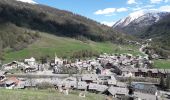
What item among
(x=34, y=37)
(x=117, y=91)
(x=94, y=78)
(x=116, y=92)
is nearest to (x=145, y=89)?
(x=117, y=91)

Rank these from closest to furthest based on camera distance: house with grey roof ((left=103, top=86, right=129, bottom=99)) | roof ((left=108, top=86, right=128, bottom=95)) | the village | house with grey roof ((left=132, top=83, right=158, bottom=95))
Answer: house with grey roof ((left=103, top=86, right=129, bottom=99)) → roof ((left=108, top=86, right=128, bottom=95)) → the village → house with grey roof ((left=132, top=83, right=158, bottom=95))

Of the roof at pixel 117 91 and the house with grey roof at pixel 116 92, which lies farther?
the roof at pixel 117 91

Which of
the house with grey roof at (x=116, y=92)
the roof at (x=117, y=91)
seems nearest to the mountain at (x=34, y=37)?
the house with grey roof at (x=116, y=92)

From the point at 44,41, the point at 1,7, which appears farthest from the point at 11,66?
the point at 1,7

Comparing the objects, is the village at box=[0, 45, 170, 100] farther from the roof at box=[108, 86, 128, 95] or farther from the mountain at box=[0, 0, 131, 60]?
the mountain at box=[0, 0, 131, 60]

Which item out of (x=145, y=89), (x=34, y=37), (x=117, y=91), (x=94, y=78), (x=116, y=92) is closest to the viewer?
(x=116, y=92)

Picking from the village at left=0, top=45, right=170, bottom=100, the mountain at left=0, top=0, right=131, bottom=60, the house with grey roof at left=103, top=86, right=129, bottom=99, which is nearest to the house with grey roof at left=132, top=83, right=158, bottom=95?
the village at left=0, top=45, right=170, bottom=100

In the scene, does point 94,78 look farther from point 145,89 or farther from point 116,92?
point 116,92

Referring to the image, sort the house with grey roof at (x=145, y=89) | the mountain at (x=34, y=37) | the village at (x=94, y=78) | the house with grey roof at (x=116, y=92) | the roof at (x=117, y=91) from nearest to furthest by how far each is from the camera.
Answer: the house with grey roof at (x=116, y=92) < the roof at (x=117, y=91) < the village at (x=94, y=78) < the house with grey roof at (x=145, y=89) < the mountain at (x=34, y=37)

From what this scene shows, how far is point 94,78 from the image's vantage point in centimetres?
7969

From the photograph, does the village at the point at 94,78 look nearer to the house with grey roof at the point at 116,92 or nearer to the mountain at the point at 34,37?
the house with grey roof at the point at 116,92

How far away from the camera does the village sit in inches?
2457

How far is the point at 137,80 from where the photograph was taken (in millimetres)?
86750

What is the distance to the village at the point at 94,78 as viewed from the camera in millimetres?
Answer: 62406
